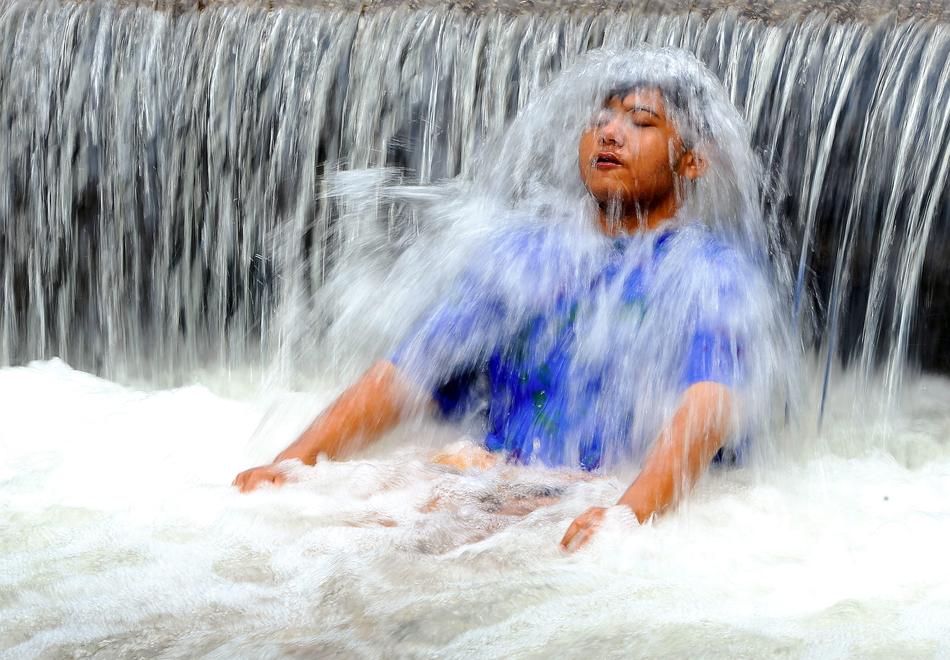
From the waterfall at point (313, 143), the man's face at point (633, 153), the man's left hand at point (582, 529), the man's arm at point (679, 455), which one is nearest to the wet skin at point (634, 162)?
the man's face at point (633, 153)

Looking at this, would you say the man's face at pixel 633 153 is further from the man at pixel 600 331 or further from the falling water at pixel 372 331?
the falling water at pixel 372 331

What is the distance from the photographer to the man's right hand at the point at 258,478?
3.13m

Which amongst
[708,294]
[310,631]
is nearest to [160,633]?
[310,631]

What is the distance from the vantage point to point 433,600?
2.60 meters

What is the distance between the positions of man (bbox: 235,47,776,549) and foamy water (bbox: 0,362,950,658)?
11 centimetres

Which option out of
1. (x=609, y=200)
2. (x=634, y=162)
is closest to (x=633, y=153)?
(x=634, y=162)

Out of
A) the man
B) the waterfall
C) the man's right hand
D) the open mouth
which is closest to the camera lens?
the man's right hand

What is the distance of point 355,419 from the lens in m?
3.38

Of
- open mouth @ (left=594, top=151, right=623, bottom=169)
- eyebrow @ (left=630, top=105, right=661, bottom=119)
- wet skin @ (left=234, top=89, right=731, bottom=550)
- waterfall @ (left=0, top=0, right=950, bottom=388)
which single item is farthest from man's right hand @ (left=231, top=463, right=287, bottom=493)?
waterfall @ (left=0, top=0, right=950, bottom=388)

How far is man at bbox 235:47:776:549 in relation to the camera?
325 centimetres

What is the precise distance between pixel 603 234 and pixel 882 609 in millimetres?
1267

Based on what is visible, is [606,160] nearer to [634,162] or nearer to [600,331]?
[634,162]

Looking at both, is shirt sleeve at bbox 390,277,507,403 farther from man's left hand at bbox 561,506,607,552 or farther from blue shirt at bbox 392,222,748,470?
man's left hand at bbox 561,506,607,552

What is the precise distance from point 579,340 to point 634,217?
1.16 ft
